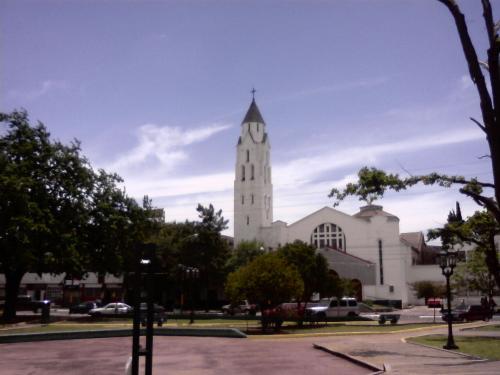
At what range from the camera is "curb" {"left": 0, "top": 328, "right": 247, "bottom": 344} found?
22120 mm

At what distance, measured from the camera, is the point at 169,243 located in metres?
53.9

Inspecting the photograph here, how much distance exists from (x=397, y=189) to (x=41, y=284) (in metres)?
56.5

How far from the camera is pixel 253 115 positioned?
8719cm

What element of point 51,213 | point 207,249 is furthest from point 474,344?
point 207,249

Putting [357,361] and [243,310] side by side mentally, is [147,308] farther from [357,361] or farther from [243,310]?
[243,310]

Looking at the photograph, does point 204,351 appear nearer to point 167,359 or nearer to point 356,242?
point 167,359

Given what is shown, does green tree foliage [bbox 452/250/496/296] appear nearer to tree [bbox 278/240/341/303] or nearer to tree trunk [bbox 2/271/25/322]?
tree [bbox 278/240/341/303]

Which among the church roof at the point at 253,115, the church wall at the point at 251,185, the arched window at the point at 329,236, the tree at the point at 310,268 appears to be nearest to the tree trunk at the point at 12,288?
the tree at the point at 310,268

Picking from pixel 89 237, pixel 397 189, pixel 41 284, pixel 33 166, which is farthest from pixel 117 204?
pixel 41 284

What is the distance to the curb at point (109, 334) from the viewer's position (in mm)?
22120

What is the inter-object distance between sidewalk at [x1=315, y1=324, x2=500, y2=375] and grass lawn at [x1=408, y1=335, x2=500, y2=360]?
692 mm

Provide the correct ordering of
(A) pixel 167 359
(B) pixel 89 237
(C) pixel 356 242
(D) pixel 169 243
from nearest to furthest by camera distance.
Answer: (A) pixel 167 359 < (B) pixel 89 237 < (D) pixel 169 243 < (C) pixel 356 242

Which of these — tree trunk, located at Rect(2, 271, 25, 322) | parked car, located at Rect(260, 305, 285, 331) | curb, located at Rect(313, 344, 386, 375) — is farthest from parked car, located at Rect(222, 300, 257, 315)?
curb, located at Rect(313, 344, 386, 375)

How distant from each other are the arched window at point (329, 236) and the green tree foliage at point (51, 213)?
3937cm
